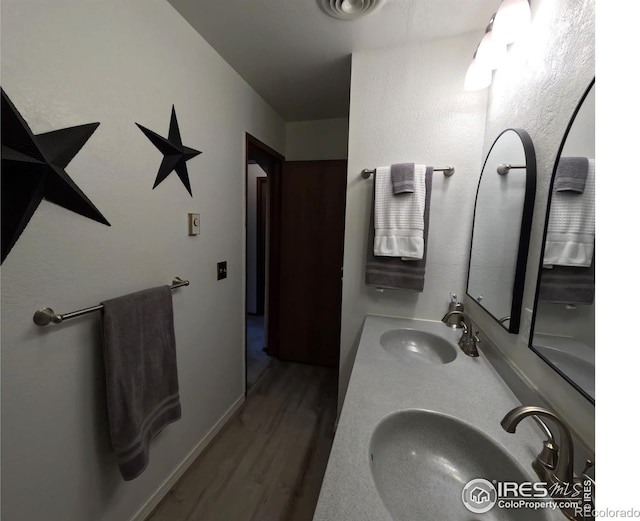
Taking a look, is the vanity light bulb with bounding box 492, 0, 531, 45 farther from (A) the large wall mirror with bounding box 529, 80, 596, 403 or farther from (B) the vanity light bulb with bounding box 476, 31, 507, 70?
(A) the large wall mirror with bounding box 529, 80, 596, 403

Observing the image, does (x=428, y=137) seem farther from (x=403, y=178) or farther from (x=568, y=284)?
(x=568, y=284)

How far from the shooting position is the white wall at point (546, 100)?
65cm

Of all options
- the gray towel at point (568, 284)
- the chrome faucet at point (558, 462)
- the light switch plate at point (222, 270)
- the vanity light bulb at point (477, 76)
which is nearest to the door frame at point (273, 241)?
the light switch plate at point (222, 270)

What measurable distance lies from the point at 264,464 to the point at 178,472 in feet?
1.51

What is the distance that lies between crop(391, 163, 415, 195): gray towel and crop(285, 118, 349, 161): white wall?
3.63ft

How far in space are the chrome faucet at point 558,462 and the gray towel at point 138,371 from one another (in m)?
1.20

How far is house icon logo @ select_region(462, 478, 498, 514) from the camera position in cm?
63

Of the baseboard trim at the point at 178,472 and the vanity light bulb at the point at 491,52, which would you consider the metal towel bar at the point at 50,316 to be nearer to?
the baseboard trim at the point at 178,472

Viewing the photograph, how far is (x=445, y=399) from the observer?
821 mm

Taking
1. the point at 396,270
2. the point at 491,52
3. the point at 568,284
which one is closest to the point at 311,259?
the point at 396,270
